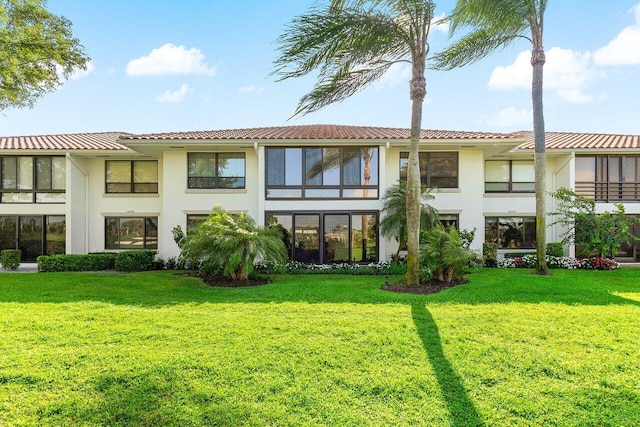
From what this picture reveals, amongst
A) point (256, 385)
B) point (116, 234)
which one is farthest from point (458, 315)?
point (116, 234)

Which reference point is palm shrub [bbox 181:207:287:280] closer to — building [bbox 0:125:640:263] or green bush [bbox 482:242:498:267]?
building [bbox 0:125:640:263]

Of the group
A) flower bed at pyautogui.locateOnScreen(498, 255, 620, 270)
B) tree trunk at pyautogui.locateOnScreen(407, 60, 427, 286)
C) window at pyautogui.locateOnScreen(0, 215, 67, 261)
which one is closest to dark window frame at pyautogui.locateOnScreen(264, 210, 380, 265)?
tree trunk at pyautogui.locateOnScreen(407, 60, 427, 286)

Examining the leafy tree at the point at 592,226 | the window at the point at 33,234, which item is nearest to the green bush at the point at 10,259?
the window at the point at 33,234

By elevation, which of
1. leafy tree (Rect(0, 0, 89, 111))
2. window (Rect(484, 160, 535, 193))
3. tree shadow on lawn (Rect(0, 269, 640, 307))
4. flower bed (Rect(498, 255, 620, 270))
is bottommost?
tree shadow on lawn (Rect(0, 269, 640, 307))

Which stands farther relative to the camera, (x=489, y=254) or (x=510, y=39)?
(x=489, y=254)

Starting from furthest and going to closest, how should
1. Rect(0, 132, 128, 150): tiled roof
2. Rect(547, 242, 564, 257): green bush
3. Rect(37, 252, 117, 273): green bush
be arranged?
Rect(0, 132, 128, 150): tiled roof
Rect(547, 242, 564, 257): green bush
Rect(37, 252, 117, 273): green bush

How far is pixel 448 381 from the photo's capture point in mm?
4746

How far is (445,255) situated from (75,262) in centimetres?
1505

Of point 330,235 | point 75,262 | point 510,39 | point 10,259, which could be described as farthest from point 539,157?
point 10,259

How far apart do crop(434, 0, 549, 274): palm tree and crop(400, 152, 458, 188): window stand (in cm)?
386

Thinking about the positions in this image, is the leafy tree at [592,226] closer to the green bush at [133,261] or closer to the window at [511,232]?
the window at [511,232]

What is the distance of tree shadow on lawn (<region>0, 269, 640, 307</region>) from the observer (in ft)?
29.7

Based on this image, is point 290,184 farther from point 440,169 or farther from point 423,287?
point 423,287

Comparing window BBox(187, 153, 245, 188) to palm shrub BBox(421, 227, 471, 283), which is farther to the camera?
window BBox(187, 153, 245, 188)
